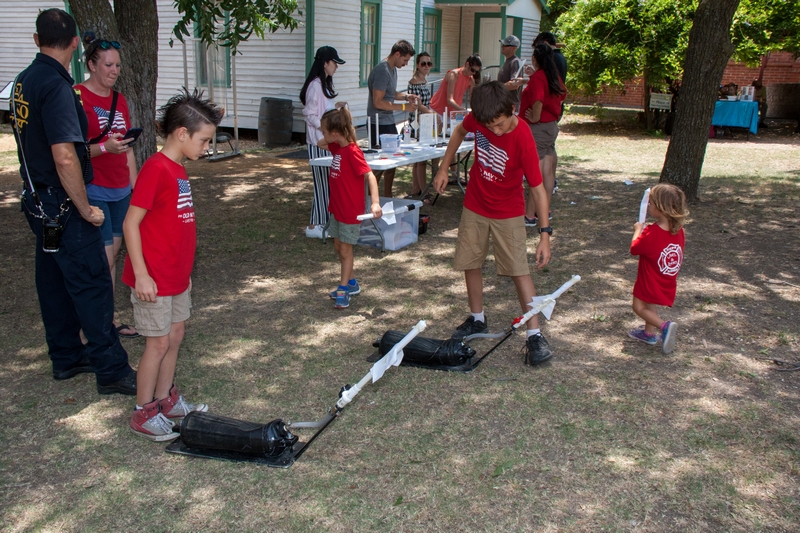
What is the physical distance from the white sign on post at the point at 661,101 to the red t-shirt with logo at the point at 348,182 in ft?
42.1

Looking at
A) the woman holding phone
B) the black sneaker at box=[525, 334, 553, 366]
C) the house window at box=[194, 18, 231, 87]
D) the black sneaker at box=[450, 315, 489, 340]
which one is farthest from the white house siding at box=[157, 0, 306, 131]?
the black sneaker at box=[525, 334, 553, 366]

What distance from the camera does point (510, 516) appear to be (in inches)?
109

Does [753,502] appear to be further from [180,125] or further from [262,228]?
[262,228]

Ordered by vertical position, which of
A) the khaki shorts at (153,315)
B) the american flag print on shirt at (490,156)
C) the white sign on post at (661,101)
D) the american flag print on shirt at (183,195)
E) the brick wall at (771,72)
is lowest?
the khaki shorts at (153,315)

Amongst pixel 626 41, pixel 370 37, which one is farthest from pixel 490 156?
pixel 626 41

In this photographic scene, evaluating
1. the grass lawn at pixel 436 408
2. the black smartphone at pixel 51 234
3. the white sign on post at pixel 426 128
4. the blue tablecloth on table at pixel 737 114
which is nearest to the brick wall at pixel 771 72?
the blue tablecloth on table at pixel 737 114

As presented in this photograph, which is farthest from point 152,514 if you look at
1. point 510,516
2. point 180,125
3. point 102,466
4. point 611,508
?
point 611,508

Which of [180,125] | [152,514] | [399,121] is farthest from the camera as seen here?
[399,121]

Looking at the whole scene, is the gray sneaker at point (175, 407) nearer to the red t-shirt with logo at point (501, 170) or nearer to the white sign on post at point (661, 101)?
the red t-shirt with logo at point (501, 170)

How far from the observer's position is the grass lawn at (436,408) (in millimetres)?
2818

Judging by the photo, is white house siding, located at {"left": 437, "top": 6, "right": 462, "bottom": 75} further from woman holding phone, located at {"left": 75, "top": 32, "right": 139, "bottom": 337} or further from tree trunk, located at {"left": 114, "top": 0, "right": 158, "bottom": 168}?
woman holding phone, located at {"left": 75, "top": 32, "right": 139, "bottom": 337}

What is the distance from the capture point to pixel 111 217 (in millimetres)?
4191

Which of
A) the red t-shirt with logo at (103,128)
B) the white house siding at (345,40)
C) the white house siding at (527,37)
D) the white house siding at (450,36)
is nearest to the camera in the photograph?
the red t-shirt with logo at (103,128)

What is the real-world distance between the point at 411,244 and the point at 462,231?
8.23 feet
